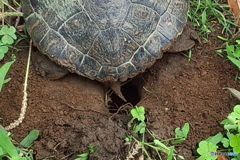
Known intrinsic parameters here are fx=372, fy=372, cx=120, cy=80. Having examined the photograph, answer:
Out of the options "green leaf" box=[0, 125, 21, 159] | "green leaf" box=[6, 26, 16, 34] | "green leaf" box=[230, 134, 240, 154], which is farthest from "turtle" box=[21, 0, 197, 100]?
"green leaf" box=[230, 134, 240, 154]

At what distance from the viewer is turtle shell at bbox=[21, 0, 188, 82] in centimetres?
266

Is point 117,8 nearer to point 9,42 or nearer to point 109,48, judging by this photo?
point 109,48

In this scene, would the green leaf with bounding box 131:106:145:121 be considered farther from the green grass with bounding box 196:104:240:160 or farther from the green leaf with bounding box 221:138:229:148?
the green leaf with bounding box 221:138:229:148

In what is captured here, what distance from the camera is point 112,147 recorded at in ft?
8.18

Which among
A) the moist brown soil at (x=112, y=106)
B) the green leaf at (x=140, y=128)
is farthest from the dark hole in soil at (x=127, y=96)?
the green leaf at (x=140, y=128)

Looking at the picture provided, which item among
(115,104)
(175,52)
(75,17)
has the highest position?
(75,17)

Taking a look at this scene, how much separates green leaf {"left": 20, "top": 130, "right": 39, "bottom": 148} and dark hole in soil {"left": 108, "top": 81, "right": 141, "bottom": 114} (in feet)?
2.42

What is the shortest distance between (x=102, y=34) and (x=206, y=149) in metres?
1.08

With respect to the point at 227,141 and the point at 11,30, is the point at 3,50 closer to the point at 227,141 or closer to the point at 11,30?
the point at 11,30

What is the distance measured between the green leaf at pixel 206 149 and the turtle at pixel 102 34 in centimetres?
71

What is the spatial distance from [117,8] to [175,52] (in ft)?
2.28

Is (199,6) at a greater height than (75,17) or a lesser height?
lesser

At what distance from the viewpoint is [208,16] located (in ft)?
10.8

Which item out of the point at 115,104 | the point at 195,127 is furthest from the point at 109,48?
the point at 195,127
